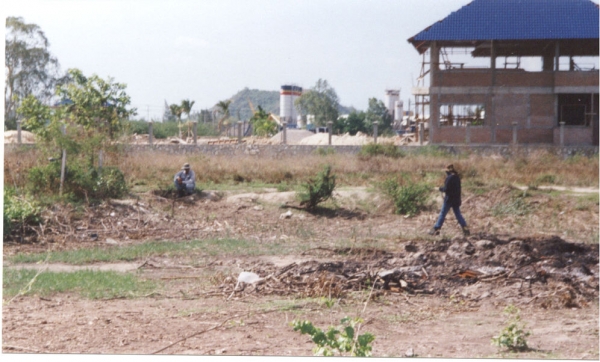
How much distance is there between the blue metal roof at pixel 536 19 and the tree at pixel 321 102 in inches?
870

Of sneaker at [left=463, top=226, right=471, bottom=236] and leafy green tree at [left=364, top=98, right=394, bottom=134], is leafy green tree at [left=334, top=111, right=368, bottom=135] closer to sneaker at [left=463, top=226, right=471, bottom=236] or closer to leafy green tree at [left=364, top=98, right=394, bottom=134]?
leafy green tree at [left=364, top=98, right=394, bottom=134]

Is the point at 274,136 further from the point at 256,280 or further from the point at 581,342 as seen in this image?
the point at 581,342

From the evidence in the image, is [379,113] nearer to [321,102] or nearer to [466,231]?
[321,102]

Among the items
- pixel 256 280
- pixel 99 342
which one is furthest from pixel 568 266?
pixel 99 342

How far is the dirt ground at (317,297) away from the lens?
6.59 meters

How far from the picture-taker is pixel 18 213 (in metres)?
12.3

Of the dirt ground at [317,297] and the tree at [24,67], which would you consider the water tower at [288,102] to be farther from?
the dirt ground at [317,297]

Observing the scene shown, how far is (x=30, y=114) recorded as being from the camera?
18.2 metres

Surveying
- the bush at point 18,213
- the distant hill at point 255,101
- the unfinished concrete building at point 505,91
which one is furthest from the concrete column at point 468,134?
the distant hill at point 255,101

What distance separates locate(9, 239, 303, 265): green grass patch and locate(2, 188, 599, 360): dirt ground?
6.2 inches

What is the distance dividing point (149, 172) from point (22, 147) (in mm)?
3151

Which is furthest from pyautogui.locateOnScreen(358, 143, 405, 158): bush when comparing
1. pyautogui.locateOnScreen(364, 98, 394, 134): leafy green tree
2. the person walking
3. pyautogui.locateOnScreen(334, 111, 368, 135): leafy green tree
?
pyautogui.locateOnScreen(364, 98, 394, 134): leafy green tree

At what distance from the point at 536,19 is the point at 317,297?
18902mm

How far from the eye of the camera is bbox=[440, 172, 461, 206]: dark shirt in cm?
1292
